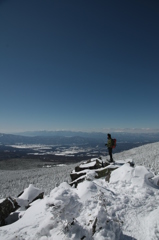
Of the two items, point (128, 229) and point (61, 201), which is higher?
point (61, 201)

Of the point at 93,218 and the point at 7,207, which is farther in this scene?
the point at 7,207

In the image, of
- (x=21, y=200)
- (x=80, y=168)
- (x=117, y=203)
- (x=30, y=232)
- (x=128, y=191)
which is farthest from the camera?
(x=80, y=168)

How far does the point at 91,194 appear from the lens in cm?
A: 617

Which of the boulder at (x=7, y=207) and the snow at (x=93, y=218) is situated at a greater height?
the snow at (x=93, y=218)

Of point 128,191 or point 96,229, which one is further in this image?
point 128,191

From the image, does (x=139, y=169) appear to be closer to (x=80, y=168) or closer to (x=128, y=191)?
(x=128, y=191)

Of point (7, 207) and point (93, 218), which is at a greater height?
point (93, 218)

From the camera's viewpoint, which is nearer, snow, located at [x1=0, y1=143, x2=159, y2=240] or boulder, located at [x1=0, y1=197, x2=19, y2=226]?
snow, located at [x1=0, y1=143, x2=159, y2=240]

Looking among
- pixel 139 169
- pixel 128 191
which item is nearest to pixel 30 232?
pixel 128 191

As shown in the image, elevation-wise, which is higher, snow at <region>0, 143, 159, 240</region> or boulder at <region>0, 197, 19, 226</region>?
snow at <region>0, 143, 159, 240</region>

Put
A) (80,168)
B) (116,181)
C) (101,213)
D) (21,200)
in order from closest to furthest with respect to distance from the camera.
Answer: (101,213)
(116,181)
(21,200)
(80,168)

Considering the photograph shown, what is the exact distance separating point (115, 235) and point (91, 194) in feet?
7.53

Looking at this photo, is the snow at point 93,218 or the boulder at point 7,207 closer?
the snow at point 93,218

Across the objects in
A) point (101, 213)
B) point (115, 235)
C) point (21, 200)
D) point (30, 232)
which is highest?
point (101, 213)
